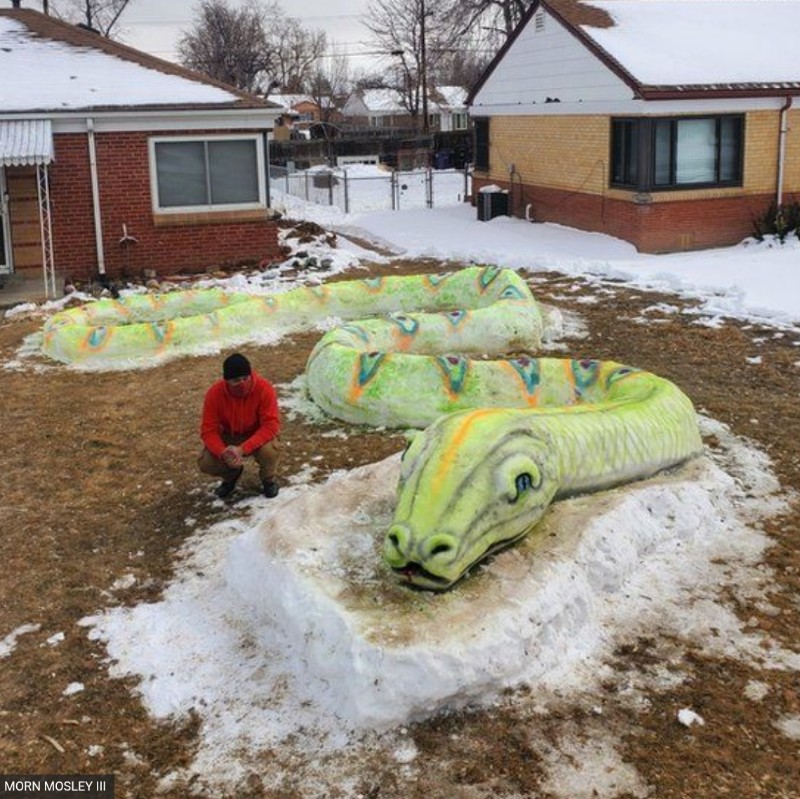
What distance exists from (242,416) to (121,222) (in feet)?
35.9

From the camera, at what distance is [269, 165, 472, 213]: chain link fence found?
2820cm

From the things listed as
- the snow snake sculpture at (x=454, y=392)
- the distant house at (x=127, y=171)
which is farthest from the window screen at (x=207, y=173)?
the snow snake sculpture at (x=454, y=392)

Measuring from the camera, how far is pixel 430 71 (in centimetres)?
6072

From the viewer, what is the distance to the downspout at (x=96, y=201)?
15.7 meters

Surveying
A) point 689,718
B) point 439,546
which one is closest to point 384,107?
point 439,546

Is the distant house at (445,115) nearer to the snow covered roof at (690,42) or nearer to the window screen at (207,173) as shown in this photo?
the snow covered roof at (690,42)

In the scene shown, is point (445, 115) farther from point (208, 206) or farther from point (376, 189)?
point (208, 206)

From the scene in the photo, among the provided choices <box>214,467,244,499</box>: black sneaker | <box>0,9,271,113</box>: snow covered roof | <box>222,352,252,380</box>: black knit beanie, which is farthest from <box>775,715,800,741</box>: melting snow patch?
<box>0,9,271,113</box>: snow covered roof

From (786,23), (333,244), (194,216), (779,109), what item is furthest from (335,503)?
(786,23)

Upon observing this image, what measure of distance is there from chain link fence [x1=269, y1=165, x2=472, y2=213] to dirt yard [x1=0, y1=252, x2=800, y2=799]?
18162mm

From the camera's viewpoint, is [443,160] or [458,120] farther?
[458,120]

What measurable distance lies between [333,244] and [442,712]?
15662 mm

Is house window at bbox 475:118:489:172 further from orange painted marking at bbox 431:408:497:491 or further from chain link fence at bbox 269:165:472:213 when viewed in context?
orange painted marking at bbox 431:408:497:491

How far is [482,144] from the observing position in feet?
80.4
